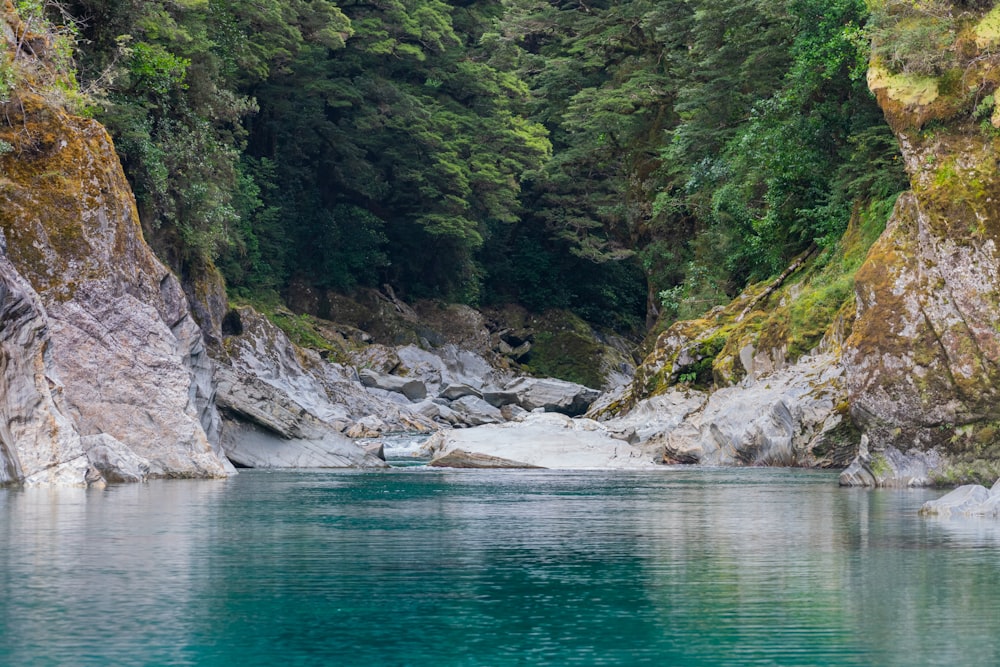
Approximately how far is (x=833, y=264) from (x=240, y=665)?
928 inches

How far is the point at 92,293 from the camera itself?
2044 centimetres

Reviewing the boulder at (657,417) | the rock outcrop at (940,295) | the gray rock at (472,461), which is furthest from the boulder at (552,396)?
the rock outcrop at (940,295)

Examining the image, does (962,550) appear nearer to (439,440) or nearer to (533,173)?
(439,440)

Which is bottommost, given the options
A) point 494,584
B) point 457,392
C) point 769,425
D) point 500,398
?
point 494,584

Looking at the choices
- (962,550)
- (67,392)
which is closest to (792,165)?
(67,392)

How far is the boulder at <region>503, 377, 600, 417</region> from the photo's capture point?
42.5 meters

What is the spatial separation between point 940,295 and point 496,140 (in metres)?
36.4

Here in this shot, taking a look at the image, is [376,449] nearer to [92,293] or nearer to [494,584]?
[92,293]

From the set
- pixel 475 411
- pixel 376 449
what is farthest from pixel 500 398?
pixel 376 449

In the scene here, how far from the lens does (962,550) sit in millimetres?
9203

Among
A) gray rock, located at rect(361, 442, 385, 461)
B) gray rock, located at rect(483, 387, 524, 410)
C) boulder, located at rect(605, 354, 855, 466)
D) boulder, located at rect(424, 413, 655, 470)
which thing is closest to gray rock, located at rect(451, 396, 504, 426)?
Answer: gray rock, located at rect(483, 387, 524, 410)

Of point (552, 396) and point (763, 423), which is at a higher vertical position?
point (552, 396)

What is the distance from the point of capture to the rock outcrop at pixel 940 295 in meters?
17.6

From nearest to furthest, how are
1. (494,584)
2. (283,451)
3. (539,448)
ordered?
(494,584) → (283,451) → (539,448)
